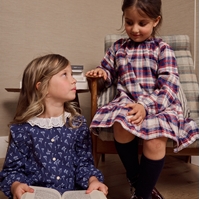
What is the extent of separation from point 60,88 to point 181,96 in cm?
73

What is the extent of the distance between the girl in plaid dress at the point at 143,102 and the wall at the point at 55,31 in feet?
2.39

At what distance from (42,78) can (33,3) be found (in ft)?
3.46

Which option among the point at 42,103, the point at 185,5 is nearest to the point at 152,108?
the point at 42,103

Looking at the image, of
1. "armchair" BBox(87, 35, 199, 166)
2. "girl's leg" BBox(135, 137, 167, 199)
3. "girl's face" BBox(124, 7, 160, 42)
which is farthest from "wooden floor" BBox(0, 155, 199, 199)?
"girl's face" BBox(124, 7, 160, 42)

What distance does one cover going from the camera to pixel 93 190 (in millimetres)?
1071

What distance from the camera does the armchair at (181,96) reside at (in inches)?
51.0

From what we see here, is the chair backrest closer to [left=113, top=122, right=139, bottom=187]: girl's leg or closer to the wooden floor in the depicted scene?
the wooden floor

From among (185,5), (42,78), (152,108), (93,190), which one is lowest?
(93,190)

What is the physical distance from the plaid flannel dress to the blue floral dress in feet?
0.52

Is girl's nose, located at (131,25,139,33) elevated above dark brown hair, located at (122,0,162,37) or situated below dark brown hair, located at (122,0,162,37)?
below

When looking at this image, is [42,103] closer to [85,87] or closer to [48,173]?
[48,173]

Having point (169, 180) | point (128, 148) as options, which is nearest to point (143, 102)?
point (128, 148)

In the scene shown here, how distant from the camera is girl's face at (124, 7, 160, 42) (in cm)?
131

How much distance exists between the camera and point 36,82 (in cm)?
125
